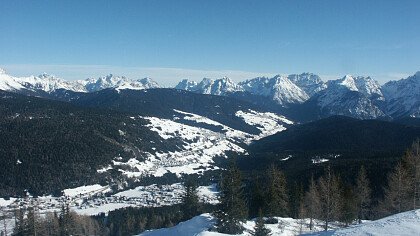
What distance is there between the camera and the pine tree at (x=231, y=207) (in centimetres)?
5934

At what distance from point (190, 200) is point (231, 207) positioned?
103ft

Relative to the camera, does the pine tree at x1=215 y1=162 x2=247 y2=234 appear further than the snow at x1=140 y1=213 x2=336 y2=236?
No

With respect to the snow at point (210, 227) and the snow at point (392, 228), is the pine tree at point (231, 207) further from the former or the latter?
the snow at point (392, 228)

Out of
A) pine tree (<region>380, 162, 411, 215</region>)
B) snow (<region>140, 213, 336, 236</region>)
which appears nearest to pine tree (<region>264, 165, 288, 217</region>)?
snow (<region>140, 213, 336, 236</region>)

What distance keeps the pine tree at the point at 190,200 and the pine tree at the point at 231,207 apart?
26.3m

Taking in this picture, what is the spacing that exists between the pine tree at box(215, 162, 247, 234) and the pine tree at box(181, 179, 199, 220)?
86.3 feet

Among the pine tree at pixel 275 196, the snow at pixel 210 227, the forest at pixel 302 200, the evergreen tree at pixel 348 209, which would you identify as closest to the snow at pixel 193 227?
the snow at pixel 210 227

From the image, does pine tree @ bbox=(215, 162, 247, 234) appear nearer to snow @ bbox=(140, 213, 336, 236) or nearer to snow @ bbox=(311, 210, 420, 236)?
snow @ bbox=(140, 213, 336, 236)

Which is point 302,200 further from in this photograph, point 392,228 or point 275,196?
point 392,228

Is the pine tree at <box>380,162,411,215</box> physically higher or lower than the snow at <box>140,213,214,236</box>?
higher

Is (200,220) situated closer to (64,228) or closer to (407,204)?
(407,204)

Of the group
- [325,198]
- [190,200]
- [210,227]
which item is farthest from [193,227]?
[190,200]

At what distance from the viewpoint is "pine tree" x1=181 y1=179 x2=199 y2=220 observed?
3440 inches

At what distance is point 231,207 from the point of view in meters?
59.6
